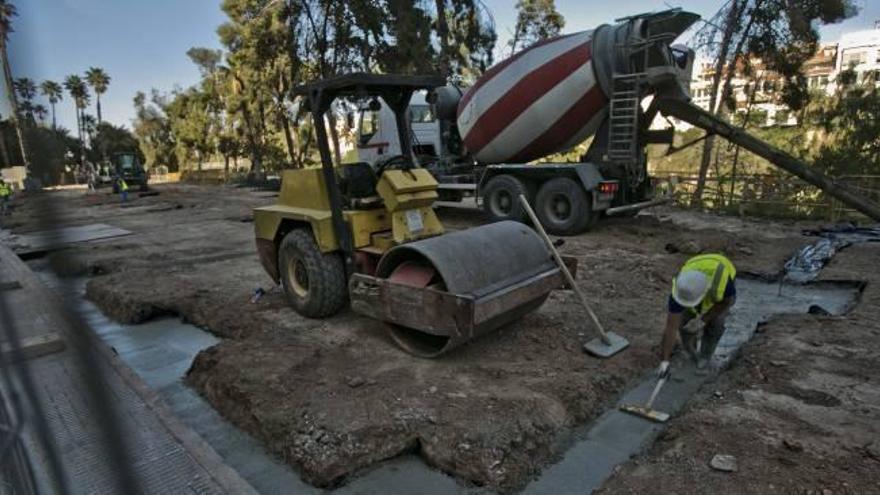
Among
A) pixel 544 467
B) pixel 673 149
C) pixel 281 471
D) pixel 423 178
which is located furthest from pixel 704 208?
pixel 281 471

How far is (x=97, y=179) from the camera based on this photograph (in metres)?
30.5

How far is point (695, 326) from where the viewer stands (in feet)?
14.1

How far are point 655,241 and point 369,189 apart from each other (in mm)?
5985

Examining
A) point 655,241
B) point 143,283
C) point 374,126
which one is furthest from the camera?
point 374,126

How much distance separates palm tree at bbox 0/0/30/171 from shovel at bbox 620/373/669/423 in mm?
3609

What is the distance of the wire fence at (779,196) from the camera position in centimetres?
1115

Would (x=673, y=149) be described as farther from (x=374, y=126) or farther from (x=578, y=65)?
(x=374, y=126)

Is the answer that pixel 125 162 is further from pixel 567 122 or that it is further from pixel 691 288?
pixel 691 288

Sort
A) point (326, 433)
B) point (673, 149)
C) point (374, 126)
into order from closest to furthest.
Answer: point (326, 433), point (673, 149), point (374, 126)

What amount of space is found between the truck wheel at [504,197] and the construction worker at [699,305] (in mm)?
6140

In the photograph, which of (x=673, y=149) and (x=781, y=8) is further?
(x=781, y=8)

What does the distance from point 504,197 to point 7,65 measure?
10078 mm

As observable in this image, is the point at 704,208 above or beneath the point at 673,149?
beneath

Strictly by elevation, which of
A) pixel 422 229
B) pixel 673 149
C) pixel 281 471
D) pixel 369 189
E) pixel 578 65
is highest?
pixel 578 65
